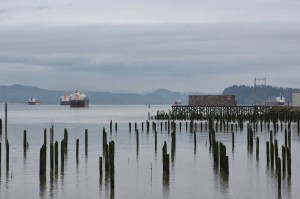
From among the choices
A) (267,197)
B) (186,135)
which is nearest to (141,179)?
(267,197)

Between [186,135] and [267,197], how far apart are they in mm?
49714

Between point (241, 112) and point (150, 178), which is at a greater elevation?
point (241, 112)

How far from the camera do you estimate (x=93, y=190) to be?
36.9m

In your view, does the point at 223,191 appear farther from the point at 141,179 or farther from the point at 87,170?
the point at 87,170

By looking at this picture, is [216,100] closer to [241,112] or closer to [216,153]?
[241,112]

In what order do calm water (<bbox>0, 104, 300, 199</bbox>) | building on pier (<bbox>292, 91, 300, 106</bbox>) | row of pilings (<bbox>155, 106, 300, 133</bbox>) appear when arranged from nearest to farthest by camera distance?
calm water (<bbox>0, 104, 300, 199</bbox>) < row of pilings (<bbox>155, 106, 300, 133</bbox>) < building on pier (<bbox>292, 91, 300, 106</bbox>)

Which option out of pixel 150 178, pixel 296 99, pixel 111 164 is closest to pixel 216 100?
pixel 296 99

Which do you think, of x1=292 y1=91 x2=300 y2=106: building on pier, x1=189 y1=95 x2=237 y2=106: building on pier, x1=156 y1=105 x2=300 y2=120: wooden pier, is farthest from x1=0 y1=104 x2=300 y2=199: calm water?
x1=189 y1=95 x2=237 y2=106: building on pier

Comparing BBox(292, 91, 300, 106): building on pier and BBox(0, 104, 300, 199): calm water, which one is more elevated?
BBox(292, 91, 300, 106): building on pier

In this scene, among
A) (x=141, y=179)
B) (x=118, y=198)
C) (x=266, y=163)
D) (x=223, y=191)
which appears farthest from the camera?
Answer: (x=266, y=163)

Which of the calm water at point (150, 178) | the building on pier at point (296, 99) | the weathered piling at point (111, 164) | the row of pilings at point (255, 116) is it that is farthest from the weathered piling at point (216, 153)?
the building on pier at point (296, 99)

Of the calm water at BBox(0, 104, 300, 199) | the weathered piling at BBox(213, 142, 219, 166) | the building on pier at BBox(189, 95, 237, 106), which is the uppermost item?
the building on pier at BBox(189, 95, 237, 106)

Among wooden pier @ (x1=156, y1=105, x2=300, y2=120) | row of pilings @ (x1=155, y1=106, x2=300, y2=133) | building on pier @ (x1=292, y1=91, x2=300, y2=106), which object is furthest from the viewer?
building on pier @ (x1=292, y1=91, x2=300, y2=106)

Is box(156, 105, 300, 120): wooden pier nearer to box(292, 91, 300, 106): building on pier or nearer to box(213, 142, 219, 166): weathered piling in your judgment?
box(292, 91, 300, 106): building on pier
